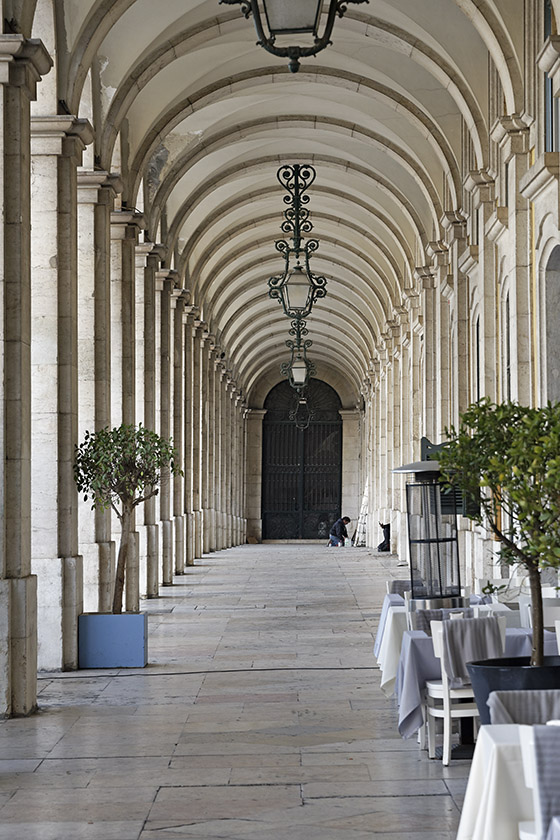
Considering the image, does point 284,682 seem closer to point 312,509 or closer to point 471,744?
point 471,744

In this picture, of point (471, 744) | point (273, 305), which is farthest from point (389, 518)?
point (471, 744)

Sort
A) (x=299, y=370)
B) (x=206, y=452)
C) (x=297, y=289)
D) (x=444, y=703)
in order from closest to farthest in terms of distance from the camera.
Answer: (x=444, y=703)
(x=297, y=289)
(x=299, y=370)
(x=206, y=452)

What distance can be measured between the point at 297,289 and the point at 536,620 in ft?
35.2

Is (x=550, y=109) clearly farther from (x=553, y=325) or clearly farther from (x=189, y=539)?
(x=189, y=539)

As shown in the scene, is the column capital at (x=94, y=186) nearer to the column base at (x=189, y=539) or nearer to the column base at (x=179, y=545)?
the column base at (x=179, y=545)

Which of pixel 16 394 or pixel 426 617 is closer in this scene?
pixel 426 617

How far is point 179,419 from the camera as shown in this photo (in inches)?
908

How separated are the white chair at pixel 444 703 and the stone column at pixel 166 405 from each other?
11.8m

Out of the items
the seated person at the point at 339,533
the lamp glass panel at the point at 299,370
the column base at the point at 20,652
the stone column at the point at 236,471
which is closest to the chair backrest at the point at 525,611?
the column base at the point at 20,652

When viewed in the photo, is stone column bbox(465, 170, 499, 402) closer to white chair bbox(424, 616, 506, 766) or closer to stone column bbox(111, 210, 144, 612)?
stone column bbox(111, 210, 144, 612)

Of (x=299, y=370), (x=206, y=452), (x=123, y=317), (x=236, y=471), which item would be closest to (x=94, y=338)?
(x=123, y=317)

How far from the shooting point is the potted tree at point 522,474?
566 centimetres

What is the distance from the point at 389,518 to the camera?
29891mm

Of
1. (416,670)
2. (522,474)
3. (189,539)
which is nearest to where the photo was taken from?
(522,474)
